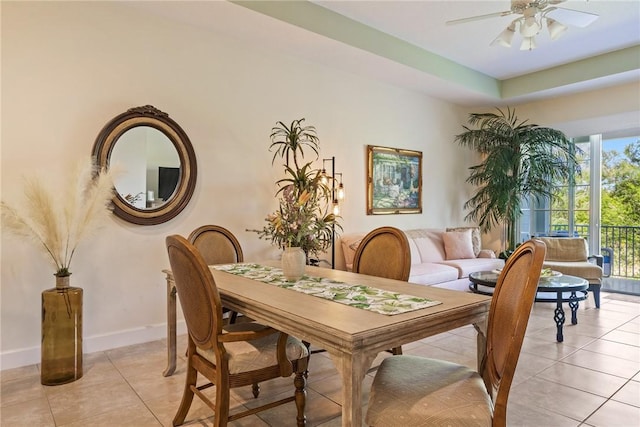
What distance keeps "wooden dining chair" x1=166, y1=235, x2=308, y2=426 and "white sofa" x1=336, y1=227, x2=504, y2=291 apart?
253 cm

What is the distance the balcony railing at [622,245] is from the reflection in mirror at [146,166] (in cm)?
570

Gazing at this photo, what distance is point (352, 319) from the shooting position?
1.44 meters

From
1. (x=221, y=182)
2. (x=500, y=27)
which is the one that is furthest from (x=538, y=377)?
(x=500, y=27)

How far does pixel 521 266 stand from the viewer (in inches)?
55.9

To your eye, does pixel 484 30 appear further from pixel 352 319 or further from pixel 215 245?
pixel 352 319

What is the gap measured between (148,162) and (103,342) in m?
1.54

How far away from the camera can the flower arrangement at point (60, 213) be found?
102 inches

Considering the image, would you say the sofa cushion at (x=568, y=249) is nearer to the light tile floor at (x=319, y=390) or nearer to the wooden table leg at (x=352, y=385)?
the light tile floor at (x=319, y=390)

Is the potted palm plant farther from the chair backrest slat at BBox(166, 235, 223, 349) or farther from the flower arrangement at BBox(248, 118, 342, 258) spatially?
the chair backrest slat at BBox(166, 235, 223, 349)

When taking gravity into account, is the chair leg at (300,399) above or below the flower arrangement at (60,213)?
below

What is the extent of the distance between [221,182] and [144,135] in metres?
0.80

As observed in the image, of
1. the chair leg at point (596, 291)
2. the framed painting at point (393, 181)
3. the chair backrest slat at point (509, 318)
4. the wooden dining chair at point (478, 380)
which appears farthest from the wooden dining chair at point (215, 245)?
the chair leg at point (596, 291)

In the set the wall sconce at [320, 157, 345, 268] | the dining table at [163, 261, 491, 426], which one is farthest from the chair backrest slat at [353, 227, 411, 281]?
the wall sconce at [320, 157, 345, 268]

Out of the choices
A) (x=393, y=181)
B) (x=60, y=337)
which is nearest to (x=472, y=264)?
(x=393, y=181)
